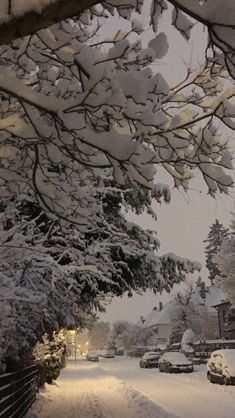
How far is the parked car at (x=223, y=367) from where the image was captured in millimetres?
22266

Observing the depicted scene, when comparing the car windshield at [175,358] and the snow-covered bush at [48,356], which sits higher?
the car windshield at [175,358]

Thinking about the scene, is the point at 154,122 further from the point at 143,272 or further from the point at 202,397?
the point at 202,397

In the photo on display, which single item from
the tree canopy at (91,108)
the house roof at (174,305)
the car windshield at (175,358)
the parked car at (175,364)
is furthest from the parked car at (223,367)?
the house roof at (174,305)

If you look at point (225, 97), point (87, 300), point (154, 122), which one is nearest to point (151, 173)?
point (154, 122)

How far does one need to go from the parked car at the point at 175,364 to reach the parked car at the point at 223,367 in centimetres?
861

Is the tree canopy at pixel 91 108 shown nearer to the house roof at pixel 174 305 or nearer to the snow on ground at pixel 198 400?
the snow on ground at pixel 198 400

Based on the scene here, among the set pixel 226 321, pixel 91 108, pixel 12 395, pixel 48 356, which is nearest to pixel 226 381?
pixel 48 356

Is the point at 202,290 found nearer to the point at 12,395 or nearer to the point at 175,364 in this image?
the point at 175,364

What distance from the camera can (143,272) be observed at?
10008mm

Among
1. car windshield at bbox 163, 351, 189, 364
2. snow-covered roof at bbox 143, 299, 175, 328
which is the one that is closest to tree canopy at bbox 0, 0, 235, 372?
car windshield at bbox 163, 351, 189, 364

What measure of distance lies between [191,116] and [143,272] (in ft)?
19.3

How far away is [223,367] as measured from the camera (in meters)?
22.9

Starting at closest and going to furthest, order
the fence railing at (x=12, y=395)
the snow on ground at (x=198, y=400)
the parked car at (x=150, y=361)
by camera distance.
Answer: the fence railing at (x=12, y=395) < the snow on ground at (x=198, y=400) < the parked car at (x=150, y=361)

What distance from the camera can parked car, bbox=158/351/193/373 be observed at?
108 ft
